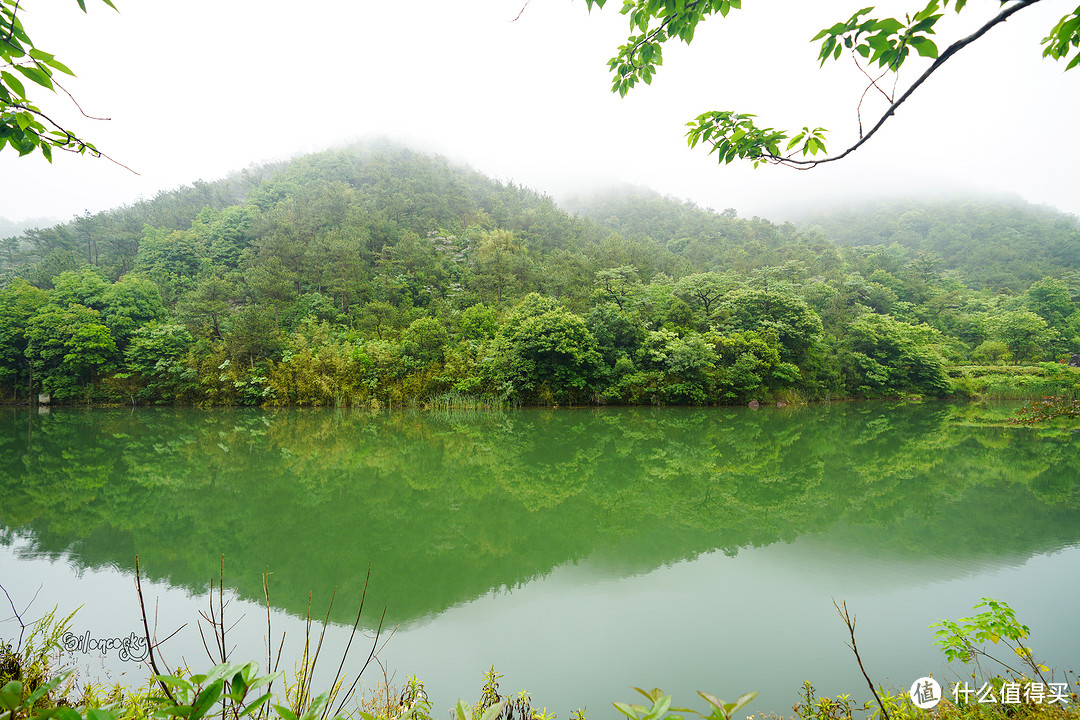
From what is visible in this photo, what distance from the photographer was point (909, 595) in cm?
342

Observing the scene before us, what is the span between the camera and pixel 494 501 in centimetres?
596

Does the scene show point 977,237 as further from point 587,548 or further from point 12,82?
point 12,82

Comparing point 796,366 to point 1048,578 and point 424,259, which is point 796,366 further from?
point 424,259

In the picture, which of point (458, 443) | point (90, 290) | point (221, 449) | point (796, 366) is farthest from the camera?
point (90, 290)

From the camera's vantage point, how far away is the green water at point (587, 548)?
275 cm

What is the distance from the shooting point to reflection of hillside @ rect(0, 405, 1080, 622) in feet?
13.6

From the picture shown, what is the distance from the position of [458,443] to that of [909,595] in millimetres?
8304

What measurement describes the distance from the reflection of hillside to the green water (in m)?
0.04

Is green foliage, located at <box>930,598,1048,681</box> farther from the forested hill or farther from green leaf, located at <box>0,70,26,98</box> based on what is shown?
the forested hill

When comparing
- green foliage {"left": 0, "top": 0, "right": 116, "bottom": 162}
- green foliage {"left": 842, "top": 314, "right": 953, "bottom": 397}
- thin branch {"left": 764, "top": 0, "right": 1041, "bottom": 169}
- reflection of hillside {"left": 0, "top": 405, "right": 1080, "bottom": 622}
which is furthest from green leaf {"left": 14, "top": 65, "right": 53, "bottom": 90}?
green foliage {"left": 842, "top": 314, "right": 953, "bottom": 397}

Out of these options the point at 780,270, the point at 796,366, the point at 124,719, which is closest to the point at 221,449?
the point at 124,719

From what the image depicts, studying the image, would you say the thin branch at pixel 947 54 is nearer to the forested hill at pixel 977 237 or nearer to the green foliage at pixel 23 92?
the green foliage at pixel 23 92

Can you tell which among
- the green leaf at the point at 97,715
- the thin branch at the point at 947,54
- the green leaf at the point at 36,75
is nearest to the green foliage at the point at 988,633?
the thin branch at the point at 947,54

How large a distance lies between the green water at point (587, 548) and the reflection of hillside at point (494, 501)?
0.04m
